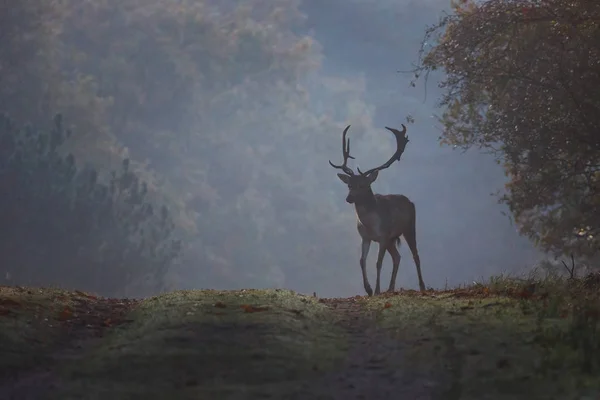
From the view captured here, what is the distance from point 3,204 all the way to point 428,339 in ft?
223

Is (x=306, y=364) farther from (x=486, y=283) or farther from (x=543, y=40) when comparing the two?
(x=543, y=40)

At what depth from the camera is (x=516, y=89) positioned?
1767 cm

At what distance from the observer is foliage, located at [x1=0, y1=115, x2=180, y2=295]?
224 ft

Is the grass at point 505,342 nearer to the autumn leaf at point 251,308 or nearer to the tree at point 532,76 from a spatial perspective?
the autumn leaf at point 251,308

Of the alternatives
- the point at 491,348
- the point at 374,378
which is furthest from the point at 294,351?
the point at 491,348

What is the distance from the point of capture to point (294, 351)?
8.66m

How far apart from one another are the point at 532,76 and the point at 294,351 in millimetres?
10849

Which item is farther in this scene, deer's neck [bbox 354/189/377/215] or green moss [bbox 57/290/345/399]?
deer's neck [bbox 354/189/377/215]

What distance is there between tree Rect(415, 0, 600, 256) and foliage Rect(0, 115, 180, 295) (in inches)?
2189

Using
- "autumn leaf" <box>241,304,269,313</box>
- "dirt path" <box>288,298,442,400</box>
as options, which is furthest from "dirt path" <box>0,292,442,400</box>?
"autumn leaf" <box>241,304,269,313</box>

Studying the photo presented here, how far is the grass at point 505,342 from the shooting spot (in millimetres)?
7121

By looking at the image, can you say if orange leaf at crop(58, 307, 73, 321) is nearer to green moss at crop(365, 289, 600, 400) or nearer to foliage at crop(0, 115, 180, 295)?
green moss at crop(365, 289, 600, 400)

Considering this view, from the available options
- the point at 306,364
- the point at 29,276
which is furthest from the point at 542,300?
the point at 29,276

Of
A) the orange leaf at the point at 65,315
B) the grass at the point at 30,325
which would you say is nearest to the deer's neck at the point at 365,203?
the grass at the point at 30,325
